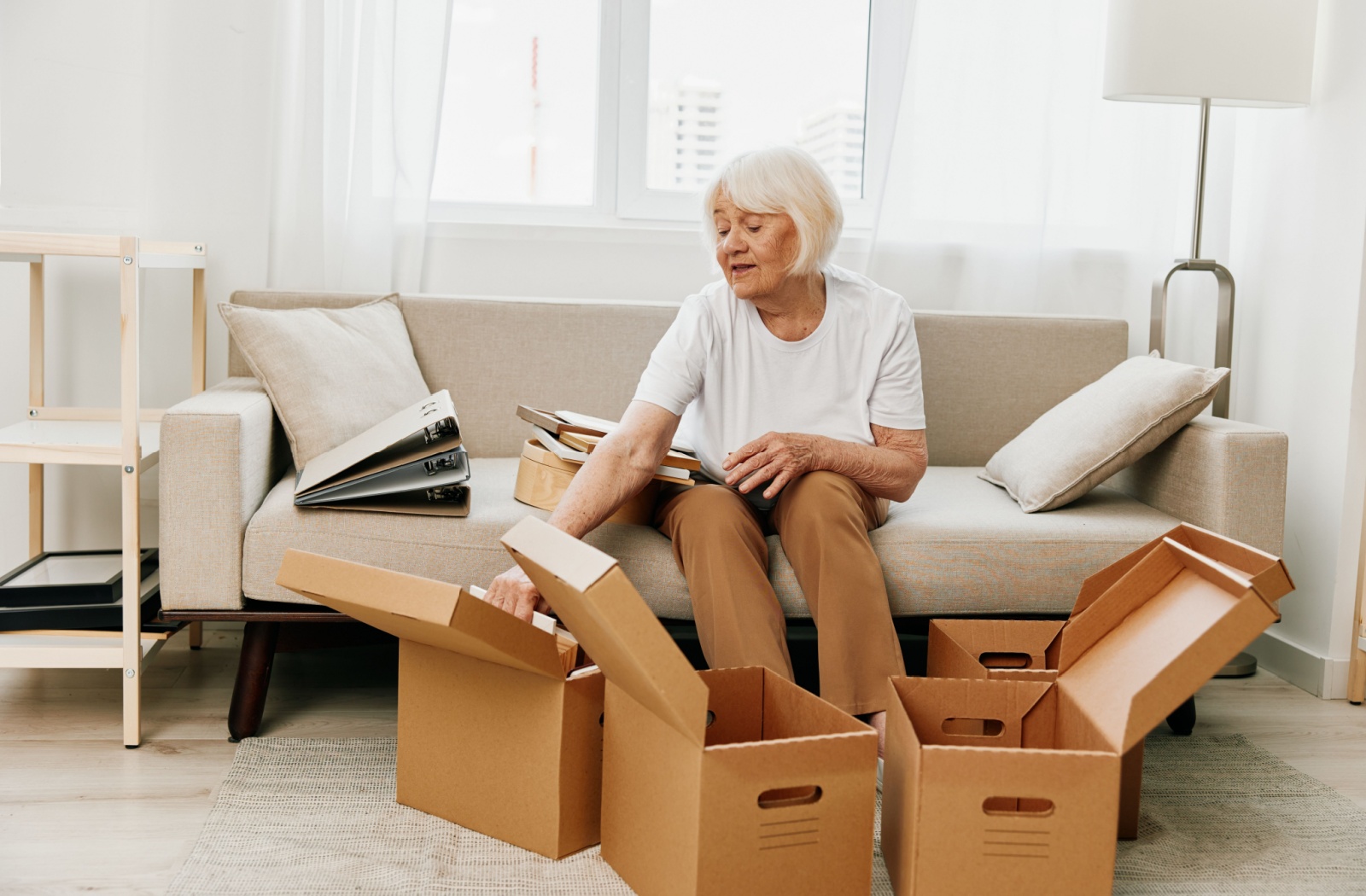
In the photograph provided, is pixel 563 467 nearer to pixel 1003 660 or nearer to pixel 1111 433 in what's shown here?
pixel 1003 660

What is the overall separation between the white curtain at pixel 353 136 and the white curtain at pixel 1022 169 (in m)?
1.06

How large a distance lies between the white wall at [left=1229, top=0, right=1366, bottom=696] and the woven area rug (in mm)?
614

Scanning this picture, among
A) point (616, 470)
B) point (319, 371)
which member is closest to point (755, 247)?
point (616, 470)

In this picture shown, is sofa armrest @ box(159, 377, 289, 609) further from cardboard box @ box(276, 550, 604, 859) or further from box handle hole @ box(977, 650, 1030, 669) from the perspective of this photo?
box handle hole @ box(977, 650, 1030, 669)

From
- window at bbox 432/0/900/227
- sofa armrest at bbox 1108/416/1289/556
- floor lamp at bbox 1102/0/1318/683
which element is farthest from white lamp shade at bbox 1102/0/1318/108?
sofa armrest at bbox 1108/416/1289/556

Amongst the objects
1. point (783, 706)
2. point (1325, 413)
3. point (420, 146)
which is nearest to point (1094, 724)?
point (783, 706)

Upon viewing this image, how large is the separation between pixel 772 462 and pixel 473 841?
0.71m

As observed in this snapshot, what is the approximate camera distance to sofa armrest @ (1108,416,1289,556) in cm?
191

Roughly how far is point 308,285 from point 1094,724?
1845mm

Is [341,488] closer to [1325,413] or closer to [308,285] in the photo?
[308,285]

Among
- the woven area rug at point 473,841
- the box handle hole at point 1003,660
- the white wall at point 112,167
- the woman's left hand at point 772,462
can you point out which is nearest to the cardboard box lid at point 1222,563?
the box handle hole at point 1003,660

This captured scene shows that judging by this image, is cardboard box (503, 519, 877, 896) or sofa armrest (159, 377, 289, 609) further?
sofa armrest (159, 377, 289, 609)

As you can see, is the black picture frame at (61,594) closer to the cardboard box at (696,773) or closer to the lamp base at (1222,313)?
the cardboard box at (696,773)

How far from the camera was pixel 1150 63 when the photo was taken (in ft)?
7.66
